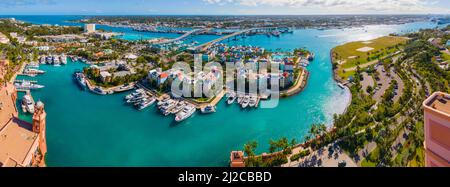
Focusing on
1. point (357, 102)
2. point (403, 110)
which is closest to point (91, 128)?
point (357, 102)

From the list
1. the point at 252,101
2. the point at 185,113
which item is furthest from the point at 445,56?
the point at 185,113

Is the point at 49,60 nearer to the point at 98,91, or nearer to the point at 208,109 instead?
the point at 98,91

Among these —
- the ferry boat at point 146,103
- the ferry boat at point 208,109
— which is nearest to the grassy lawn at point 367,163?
the ferry boat at point 208,109

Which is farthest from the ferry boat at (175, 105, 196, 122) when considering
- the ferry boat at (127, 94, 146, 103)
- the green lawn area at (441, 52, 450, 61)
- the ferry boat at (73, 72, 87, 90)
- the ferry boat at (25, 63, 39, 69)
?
the green lawn area at (441, 52, 450, 61)

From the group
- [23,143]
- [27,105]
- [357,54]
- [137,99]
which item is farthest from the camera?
Answer: [357,54]

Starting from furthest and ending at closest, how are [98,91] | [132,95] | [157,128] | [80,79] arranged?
[80,79], [98,91], [132,95], [157,128]

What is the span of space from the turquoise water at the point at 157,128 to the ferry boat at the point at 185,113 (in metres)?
0.14

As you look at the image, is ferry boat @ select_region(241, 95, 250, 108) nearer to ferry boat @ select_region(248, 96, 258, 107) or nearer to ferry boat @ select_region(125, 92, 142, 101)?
ferry boat @ select_region(248, 96, 258, 107)

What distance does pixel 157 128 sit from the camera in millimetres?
6039

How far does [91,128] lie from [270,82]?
5308mm

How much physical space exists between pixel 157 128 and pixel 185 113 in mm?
841

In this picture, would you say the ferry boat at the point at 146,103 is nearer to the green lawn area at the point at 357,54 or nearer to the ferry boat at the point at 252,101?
the ferry boat at the point at 252,101

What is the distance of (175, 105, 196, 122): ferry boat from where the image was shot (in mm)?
6400

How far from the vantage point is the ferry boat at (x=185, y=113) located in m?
6.40
